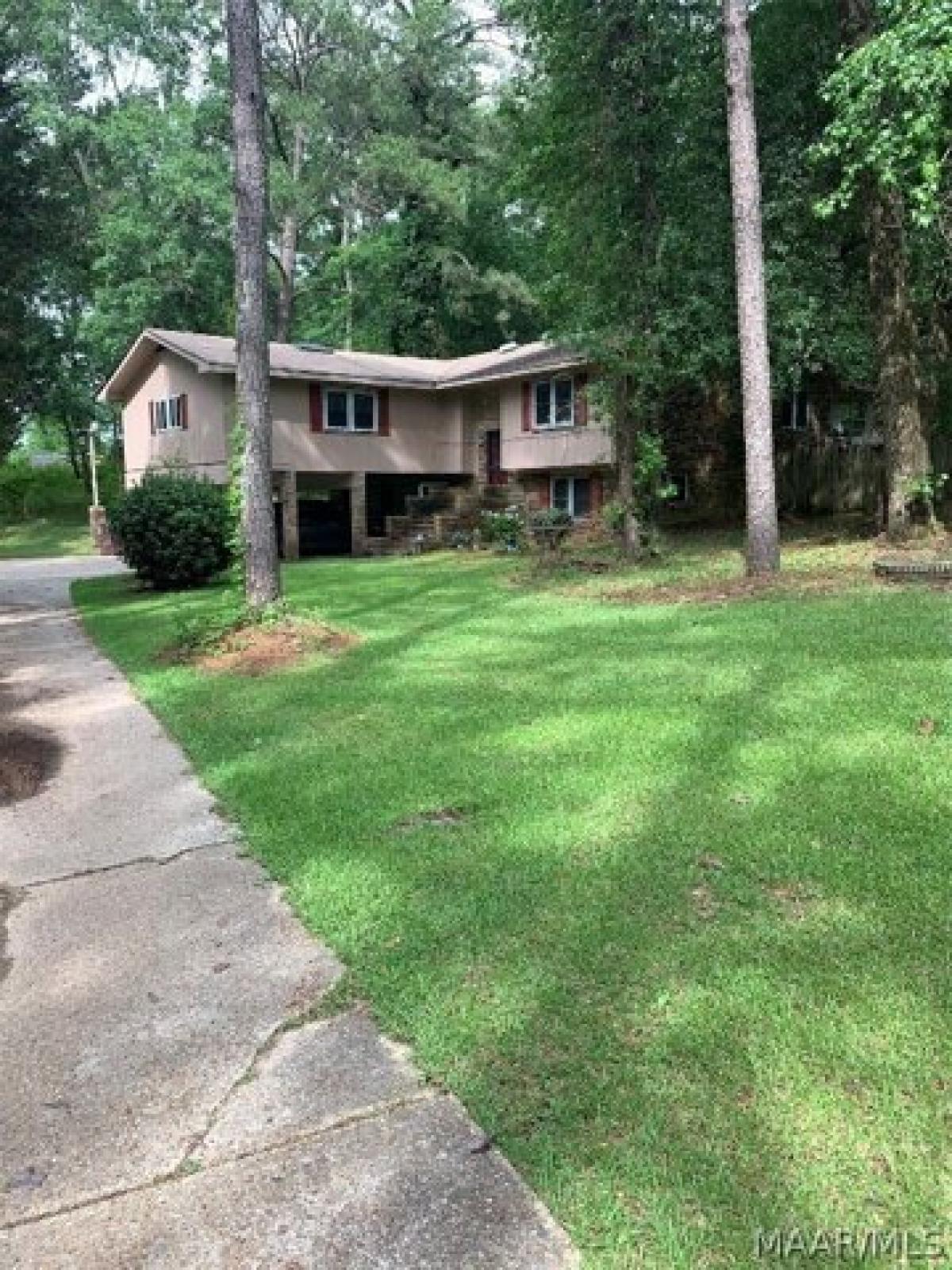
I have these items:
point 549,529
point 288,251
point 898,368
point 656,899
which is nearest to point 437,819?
point 656,899

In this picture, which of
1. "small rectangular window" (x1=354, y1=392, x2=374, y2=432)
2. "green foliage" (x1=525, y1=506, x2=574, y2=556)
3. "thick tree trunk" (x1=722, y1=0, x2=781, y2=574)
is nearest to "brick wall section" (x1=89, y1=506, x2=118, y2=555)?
"small rectangular window" (x1=354, y1=392, x2=374, y2=432)

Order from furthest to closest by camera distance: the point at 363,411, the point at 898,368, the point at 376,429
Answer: the point at 376,429 → the point at 363,411 → the point at 898,368

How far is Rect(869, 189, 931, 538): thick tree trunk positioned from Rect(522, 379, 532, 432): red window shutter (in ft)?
29.8

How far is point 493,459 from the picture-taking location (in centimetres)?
2441

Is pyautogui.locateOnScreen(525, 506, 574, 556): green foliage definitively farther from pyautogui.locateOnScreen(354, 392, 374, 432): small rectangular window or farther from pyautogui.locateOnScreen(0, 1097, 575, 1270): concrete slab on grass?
pyautogui.locateOnScreen(0, 1097, 575, 1270): concrete slab on grass

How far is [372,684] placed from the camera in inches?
296

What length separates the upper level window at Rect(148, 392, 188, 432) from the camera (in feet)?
75.4

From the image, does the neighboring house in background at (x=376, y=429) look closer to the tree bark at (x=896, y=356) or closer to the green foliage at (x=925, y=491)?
the tree bark at (x=896, y=356)

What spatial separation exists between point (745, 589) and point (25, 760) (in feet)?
25.2

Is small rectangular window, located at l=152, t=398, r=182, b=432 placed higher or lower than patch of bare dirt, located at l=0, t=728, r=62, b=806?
higher

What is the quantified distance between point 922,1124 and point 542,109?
638 inches

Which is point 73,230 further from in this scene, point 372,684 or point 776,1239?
point 776,1239

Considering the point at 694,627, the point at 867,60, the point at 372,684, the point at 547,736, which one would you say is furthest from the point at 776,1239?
the point at 867,60

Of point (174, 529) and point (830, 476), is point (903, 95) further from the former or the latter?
point (174, 529)
